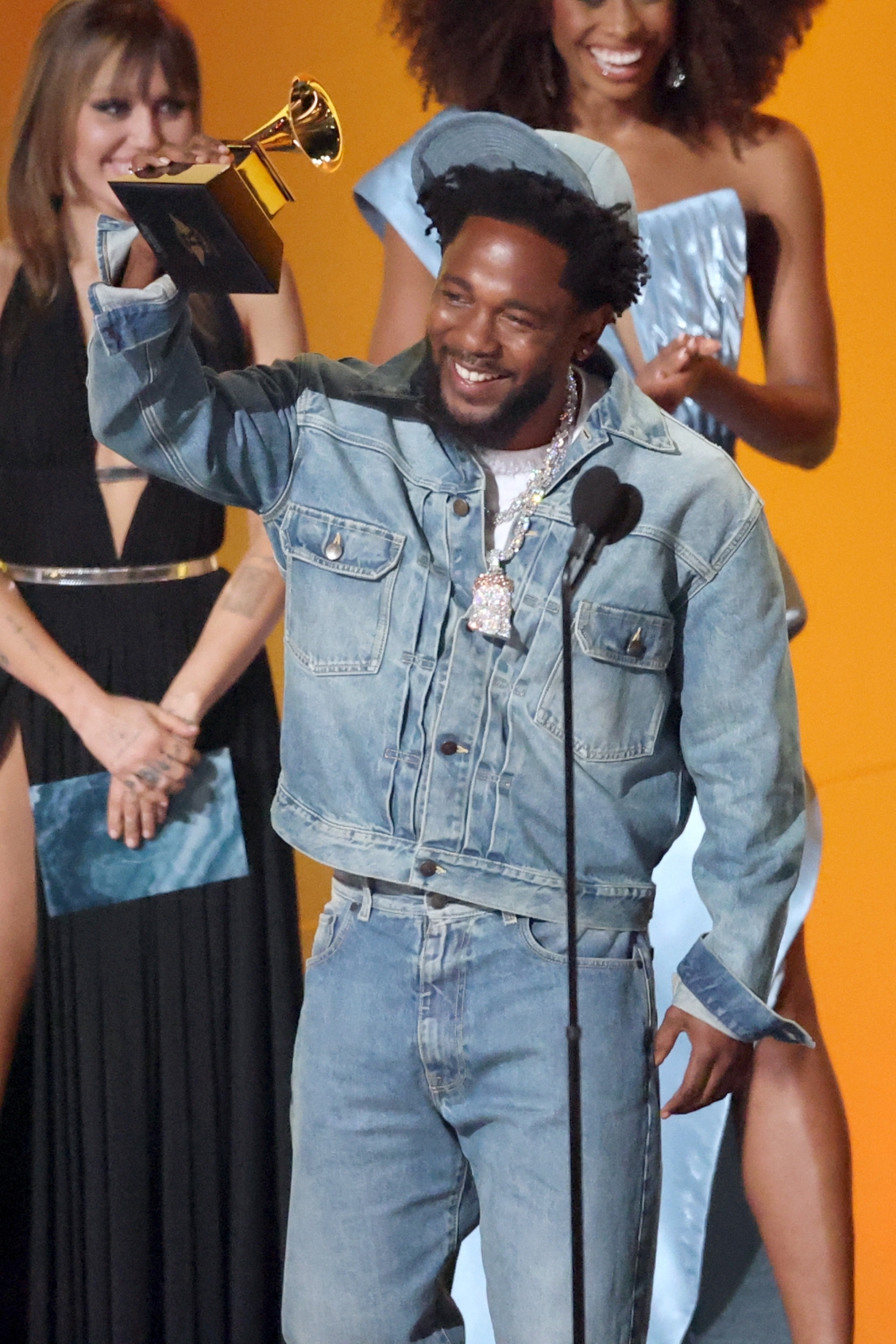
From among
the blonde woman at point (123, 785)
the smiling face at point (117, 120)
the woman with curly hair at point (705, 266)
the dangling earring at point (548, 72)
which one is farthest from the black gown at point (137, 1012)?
the dangling earring at point (548, 72)

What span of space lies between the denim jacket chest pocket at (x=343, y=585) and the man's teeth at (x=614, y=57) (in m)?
0.98

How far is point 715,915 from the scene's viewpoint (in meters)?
1.85

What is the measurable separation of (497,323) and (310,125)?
0.32 m

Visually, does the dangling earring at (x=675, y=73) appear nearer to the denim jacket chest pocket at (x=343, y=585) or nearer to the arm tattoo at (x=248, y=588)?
the arm tattoo at (x=248, y=588)

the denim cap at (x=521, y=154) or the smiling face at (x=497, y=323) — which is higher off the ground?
the denim cap at (x=521, y=154)

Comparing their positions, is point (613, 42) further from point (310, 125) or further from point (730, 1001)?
point (730, 1001)

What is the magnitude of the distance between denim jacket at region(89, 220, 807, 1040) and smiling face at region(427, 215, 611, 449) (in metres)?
0.07

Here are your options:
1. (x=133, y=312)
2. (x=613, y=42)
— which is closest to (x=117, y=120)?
(x=613, y=42)

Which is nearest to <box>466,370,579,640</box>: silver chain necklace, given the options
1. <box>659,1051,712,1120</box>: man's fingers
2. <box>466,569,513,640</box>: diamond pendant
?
<box>466,569,513,640</box>: diamond pendant

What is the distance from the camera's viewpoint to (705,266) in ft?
8.11

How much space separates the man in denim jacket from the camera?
1.71 meters

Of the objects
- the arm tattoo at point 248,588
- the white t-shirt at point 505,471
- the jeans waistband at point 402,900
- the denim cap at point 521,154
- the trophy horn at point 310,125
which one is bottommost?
the jeans waistband at point 402,900

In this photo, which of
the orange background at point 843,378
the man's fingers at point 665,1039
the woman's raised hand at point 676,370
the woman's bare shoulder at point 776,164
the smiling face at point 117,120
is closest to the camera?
the man's fingers at point 665,1039

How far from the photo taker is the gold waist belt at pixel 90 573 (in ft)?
7.87
